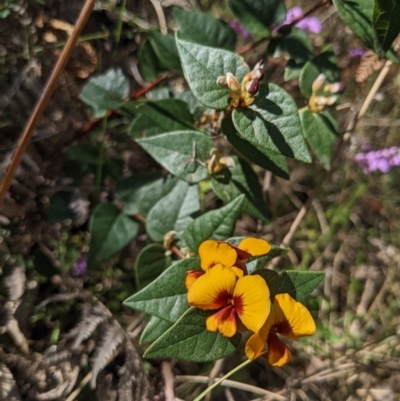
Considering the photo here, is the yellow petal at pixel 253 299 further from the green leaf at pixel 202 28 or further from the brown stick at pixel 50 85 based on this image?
the green leaf at pixel 202 28

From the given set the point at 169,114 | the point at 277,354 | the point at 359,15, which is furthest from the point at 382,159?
the point at 277,354

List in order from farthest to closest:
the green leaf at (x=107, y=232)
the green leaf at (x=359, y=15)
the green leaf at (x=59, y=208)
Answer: the green leaf at (x=59, y=208) → the green leaf at (x=107, y=232) → the green leaf at (x=359, y=15)

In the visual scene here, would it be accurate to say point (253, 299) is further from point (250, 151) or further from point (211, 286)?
point (250, 151)

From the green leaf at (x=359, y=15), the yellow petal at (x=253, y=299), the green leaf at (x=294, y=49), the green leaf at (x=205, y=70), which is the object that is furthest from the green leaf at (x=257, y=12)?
the yellow petal at (x=253, y=299)

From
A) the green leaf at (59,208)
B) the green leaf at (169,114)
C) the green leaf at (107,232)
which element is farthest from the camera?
the green leaf at (59,208)

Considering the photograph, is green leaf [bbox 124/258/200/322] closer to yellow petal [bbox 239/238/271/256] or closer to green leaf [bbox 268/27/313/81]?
yellow petal [bbox 239/238/271/256]
